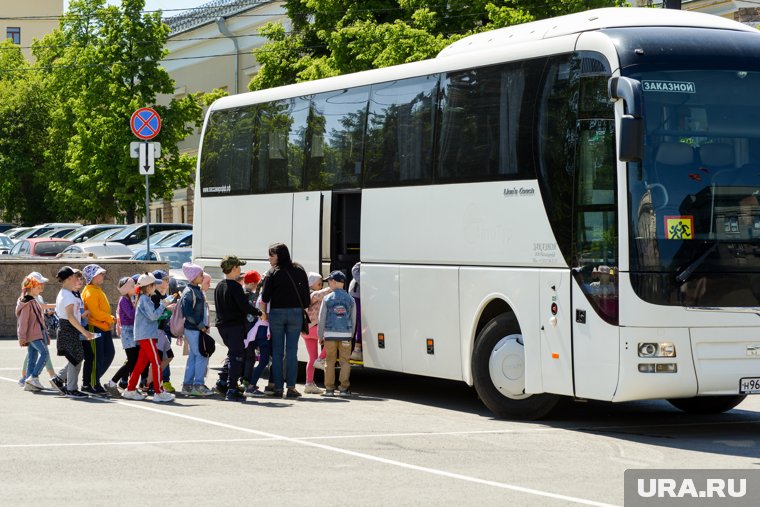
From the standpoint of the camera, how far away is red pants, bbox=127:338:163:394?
15.4 meters

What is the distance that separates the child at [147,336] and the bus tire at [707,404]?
531 cm

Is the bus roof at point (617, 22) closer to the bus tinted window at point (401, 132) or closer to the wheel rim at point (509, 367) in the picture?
the bus tinted window at point (401, 132)

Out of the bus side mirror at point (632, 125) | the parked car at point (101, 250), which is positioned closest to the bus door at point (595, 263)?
the bus side mirror at point (632, 125)

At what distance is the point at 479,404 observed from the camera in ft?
51.1

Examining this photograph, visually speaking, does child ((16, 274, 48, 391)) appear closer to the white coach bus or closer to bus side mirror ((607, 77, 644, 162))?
the white coach bus

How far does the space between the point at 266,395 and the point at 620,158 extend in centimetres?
577

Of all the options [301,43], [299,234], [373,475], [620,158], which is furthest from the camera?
[301,43]

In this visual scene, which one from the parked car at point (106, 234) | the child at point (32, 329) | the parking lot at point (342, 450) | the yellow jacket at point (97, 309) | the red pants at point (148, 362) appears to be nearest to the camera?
the parking lot at point (342, 450)

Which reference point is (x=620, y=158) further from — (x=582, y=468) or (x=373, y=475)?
(x=373, y=475)

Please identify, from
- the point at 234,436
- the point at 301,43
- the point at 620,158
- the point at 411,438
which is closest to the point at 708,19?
the point at 620,158

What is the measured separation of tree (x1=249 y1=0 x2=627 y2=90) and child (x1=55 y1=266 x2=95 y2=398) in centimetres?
1882

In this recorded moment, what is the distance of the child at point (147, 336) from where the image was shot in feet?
50.5

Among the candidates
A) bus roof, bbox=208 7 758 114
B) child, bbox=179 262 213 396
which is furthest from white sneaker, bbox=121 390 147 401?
bus roof, bbox=208 7 758 114

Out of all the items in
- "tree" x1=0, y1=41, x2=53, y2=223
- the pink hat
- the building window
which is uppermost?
the building window
